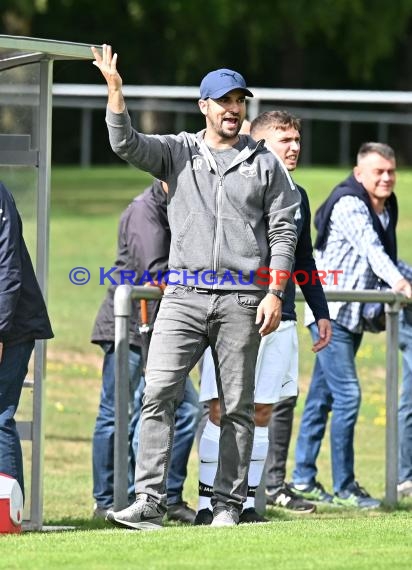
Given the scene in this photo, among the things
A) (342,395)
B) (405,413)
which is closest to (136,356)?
(342,395)

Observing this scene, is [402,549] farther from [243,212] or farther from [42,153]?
[42,153]

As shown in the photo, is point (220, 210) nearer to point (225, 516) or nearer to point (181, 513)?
point (225, 516)

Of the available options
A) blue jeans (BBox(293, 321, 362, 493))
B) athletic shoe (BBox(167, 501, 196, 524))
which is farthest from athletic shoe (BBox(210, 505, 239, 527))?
blue jeans (BBox(293, 321, 362, 493))

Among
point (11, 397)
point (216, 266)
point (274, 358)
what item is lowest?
point (11, 397)

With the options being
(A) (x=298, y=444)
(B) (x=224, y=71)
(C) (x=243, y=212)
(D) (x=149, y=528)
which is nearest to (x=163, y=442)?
(D) (x=149, y=528)

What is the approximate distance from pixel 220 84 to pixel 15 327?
1.55 meters

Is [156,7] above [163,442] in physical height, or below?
above

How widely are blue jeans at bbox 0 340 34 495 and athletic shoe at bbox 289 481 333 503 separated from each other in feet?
8.36

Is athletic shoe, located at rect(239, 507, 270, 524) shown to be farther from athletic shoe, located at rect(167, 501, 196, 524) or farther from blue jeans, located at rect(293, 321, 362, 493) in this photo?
blue jeans, located at rect(293, 321, 362, 493)

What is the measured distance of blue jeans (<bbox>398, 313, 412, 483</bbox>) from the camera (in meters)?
9.79

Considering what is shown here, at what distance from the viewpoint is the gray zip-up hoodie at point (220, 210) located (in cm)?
709

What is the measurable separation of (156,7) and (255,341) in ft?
96.1

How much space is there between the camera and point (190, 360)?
284 inches

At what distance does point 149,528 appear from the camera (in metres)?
7.09
